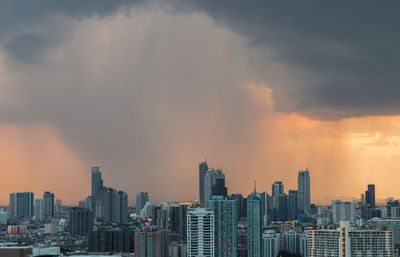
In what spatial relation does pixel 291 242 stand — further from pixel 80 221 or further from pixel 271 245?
pixel 80 221

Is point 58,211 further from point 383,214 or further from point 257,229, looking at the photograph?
point 257,229

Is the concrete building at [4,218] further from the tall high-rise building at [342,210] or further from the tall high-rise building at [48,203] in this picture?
the tall high-rise building at [342,210]

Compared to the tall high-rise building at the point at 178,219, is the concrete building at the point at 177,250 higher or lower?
lower

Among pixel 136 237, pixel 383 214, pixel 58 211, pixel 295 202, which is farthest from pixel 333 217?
pixel 58 211

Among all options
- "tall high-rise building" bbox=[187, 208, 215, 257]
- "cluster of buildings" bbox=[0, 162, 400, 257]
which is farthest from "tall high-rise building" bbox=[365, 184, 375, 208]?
"tall high-rise building" bbox=[187, 208, 215, 257]

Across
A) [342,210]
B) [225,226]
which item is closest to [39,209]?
[342,210]

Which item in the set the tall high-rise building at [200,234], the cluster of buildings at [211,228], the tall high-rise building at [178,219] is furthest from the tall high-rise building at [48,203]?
the tall high-rise building at [200,234]

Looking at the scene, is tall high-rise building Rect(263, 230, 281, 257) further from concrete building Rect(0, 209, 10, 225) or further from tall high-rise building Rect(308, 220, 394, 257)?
concrete building Rect(0, 209, 10, 225)
